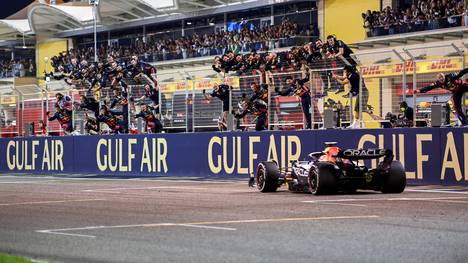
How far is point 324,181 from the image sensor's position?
52.1ft

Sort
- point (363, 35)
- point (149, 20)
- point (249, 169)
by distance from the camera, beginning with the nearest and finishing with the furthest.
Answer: point (249, 169)
point (363, 35)
point (149, 20)

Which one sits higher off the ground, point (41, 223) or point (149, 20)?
point (149, 20)

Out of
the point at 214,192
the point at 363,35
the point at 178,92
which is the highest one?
the point at 363,35

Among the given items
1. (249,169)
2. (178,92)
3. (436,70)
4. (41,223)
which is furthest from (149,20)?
(41,223)

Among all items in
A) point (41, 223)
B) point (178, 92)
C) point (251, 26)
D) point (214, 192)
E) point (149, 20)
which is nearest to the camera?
point (41, 223)

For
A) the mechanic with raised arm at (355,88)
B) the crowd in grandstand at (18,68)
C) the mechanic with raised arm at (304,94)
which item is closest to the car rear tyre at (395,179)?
the mechanic with raised arm at (355,88)

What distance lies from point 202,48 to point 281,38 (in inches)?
287

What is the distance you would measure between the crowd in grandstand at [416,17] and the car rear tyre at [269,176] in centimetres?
2306

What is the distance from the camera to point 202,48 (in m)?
54.1

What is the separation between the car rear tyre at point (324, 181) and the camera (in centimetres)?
1585

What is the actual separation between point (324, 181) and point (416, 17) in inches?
1036

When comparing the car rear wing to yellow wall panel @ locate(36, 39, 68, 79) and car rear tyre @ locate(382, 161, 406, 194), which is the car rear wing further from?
yellow wall panel @ locate(36, 39, 68, 79)

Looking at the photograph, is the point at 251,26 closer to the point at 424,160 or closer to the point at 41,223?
the point at 424,160

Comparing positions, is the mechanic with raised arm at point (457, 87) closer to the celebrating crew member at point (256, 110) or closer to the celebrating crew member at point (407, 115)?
the celebrating crew member at point (407, 115)
